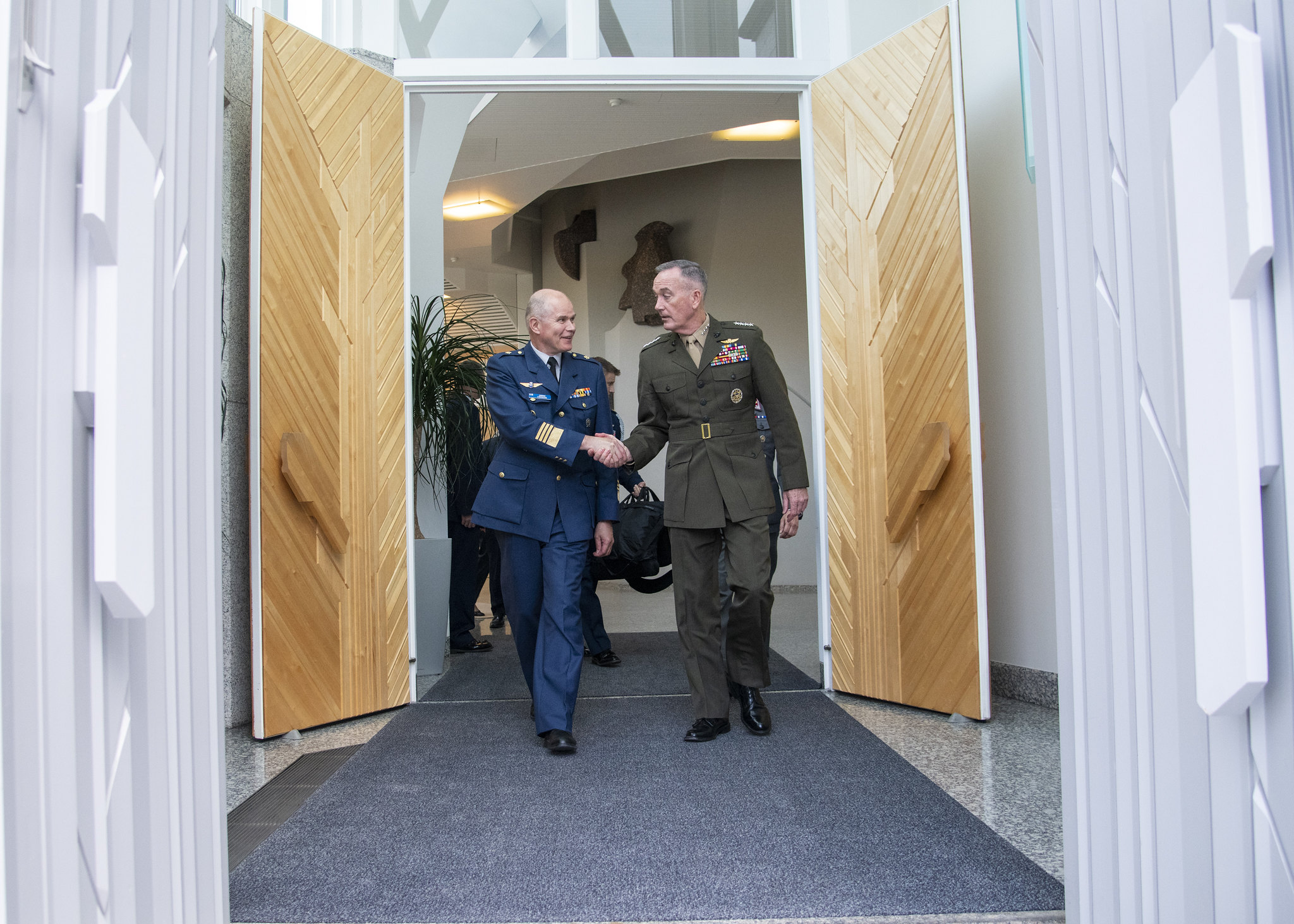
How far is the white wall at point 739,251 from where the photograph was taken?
7.92 meters

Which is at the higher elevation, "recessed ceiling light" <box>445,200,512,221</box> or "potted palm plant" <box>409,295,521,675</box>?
"recessed ceiling light" <box>445,200,512,221</box>

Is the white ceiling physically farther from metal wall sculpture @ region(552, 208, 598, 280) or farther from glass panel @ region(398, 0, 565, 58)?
metal wall sculpture @ region(552, 208, 598, 280)

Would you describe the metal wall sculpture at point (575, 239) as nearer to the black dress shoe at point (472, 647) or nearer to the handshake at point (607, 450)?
the black dress shoe at point (472, 647)

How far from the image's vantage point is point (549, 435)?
3.13 metres

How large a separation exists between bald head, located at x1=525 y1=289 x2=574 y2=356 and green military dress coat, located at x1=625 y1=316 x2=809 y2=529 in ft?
1.13

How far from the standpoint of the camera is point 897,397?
3.62m

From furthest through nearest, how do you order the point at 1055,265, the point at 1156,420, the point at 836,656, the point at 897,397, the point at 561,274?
the point at 561,274 → the point at 836,656 → the point at 897,397 → the point at 1055,265 → the point at 1156,420

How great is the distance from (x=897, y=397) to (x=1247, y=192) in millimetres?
2671

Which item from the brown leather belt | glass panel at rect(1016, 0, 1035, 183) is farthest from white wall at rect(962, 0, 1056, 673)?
the brown leather belt

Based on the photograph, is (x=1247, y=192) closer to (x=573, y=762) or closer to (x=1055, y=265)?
(x=1055, y=265)

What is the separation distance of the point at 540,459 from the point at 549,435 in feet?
0.41

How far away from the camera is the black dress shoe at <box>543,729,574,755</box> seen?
2.93 metres

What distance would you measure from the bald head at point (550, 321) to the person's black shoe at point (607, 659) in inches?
77.7

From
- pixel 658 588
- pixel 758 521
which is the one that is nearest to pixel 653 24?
pixel 758 521
